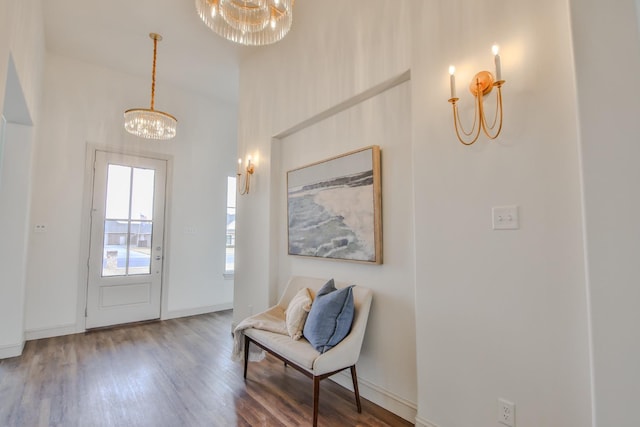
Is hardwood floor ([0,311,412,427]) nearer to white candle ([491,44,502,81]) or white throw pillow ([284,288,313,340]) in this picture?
A: white throw pillow ([284,288,313,340])

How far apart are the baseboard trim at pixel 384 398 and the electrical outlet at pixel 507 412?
24.5 inches

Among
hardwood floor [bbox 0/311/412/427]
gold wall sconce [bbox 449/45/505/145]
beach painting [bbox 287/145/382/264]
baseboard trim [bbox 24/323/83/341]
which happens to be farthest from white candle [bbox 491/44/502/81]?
baseboard trim [bbox 24/323/83/341]

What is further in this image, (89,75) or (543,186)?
(89,75)

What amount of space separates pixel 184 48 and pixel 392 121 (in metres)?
2.90

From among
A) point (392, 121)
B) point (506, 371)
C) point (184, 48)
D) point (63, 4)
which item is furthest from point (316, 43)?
point (506, 371)

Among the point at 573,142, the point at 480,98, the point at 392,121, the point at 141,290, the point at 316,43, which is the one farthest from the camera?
the point at 141,290

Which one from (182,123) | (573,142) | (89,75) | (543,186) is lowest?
(543,186)

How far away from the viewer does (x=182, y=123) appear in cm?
489

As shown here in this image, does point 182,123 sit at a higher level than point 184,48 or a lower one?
lower

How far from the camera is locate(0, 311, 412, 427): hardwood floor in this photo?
2158 millimetres

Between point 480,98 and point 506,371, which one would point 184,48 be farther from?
point 506,371

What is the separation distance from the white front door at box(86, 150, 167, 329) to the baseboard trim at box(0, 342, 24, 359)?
83 cm

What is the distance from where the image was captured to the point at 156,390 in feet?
8.29

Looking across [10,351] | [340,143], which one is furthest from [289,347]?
[10,351]
